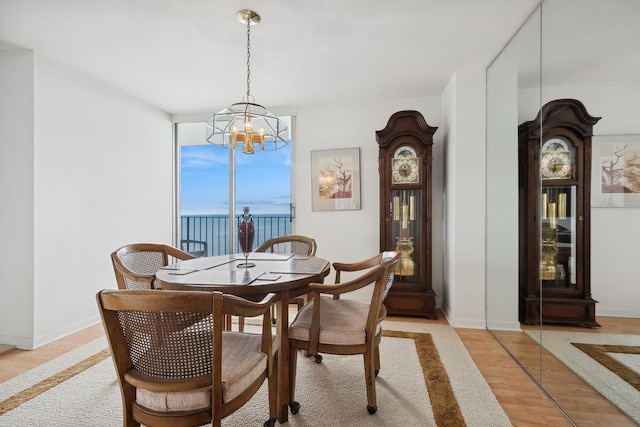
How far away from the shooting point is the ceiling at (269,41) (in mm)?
2045

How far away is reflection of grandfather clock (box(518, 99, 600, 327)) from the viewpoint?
64.1 inches

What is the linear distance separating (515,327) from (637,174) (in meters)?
1.71

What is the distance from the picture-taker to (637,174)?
1285 mm

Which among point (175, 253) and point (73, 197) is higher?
point (73, 197)

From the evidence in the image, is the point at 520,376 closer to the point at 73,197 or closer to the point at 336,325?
the point at 336,325

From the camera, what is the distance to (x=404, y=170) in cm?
337

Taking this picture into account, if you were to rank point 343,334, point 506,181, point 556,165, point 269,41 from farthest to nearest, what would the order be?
point 506,181
point 269,41
point 556,165
point 343,334

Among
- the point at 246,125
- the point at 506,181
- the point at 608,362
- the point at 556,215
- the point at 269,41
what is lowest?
the point at 608,362

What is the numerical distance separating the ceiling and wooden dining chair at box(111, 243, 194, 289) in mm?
1612

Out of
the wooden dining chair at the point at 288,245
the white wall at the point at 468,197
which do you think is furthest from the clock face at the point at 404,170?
the wooden dining chair at the point at 288,245

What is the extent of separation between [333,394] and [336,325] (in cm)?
50

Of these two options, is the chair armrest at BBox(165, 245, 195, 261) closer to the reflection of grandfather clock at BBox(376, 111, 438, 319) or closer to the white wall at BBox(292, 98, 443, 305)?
the white wall at BBox(292, 98, 443, 305)

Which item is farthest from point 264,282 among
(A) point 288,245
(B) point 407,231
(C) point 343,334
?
(B) point 407,231

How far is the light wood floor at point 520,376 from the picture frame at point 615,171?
53 centimetres
